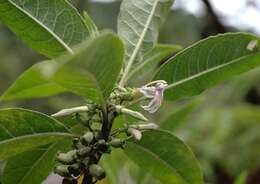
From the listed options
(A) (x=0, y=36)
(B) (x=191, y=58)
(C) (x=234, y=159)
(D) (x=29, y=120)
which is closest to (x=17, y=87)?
(D) (x=29, y=120)

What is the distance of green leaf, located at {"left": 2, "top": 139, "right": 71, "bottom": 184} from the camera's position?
41.2 inches

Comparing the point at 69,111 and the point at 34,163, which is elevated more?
the point at 69,111

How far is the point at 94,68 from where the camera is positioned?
2.56 ft

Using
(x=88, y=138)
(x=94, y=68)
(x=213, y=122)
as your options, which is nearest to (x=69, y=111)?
(x=88, y=138)

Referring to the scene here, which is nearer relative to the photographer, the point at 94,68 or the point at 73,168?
the point at 94,68

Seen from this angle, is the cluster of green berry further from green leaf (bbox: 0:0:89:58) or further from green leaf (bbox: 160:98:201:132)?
green leaf (bbox: 160:98:201:132)

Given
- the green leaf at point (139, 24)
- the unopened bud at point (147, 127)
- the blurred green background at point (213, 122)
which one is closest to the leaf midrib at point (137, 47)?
the green leaf at point (139, 24)

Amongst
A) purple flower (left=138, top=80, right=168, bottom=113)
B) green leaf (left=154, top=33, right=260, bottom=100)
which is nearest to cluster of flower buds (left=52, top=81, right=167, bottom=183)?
purple flower (left=138, top=80, right=168, bottom=113)

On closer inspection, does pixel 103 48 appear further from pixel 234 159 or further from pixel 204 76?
pixel 234 159

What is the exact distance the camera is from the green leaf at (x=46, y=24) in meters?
1.00

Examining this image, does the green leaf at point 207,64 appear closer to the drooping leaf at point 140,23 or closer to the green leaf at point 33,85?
the drooping leaf at point 140,23

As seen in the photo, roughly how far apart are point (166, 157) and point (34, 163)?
0.76 feet

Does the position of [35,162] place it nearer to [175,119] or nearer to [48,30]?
[48,30]

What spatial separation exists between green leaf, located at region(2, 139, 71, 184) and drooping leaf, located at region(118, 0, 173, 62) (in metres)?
0.21
